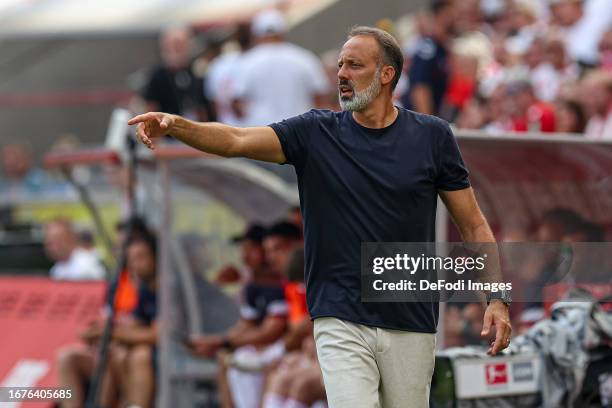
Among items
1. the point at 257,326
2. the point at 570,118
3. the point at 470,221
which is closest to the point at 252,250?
the point at 257,326

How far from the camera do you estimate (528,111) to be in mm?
11109

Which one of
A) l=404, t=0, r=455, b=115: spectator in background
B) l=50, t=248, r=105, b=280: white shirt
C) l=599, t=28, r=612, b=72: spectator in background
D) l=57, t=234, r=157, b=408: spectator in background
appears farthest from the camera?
l=50, t=248, r=105, b=280: white shirt

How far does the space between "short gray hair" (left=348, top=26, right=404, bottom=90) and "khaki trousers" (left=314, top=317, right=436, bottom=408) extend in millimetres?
1043

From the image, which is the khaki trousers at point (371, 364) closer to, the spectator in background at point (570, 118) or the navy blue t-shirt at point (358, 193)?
the navy blue t-shirt at point (358, 193)

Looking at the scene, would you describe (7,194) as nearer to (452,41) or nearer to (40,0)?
(40,0)

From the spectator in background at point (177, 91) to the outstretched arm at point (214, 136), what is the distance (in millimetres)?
8576

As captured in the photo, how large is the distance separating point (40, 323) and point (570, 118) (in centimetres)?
451

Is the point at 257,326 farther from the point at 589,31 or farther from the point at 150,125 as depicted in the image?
the point at 150,125

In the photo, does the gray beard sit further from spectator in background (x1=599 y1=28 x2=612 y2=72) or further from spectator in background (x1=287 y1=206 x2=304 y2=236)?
spectator in background (x1=599 y1=28 x2=612 y2=72)

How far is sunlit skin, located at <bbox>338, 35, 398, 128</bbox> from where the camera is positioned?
6.29 metres

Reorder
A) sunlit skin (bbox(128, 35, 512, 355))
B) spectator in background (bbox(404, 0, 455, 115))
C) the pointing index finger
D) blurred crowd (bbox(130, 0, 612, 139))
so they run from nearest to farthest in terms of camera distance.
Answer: the pointing index finger
sunlit skin (bbox(128, 35, 512, 355))
blurred crowd (bbox(130, 0, 612, 139))
spectator in background (bbox(404, 0, 455, 115))

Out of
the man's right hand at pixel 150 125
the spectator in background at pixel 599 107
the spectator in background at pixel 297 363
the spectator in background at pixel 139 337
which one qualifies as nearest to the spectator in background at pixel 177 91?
the spectator in background at pixel 139 337

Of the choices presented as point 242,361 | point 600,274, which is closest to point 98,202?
point 242,361

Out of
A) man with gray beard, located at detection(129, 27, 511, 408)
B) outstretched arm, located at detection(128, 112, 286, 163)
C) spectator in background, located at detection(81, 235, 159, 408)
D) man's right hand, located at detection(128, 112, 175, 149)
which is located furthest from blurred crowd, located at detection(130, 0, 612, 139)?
man's right hand, located at detection(128, 112, 175, 149)
